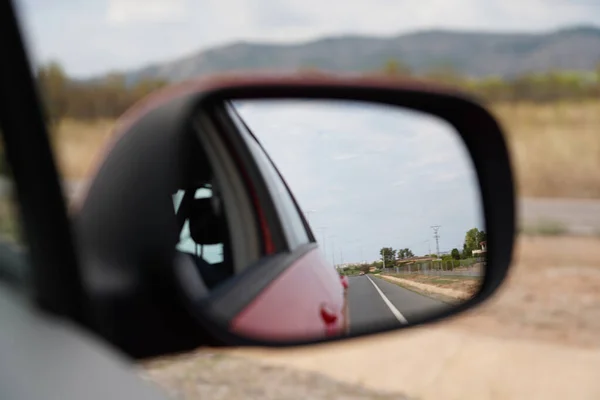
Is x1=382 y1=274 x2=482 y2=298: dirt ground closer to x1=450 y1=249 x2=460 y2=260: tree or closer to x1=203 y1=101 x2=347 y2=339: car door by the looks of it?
x1=450 y1=249 x2=460 y2=260: tree

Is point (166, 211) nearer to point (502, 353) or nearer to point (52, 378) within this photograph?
point (52, 378)

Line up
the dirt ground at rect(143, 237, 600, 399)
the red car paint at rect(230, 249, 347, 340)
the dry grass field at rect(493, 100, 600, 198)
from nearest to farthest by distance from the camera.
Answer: the red car paint at rect(230, 249, 347, 340), the dirt ground at rect(143, 237, 600, 399), the dry grass field at rect(493, 100, 600, 198)

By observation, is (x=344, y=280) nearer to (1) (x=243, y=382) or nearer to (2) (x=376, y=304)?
(2) (x=376, y=304)

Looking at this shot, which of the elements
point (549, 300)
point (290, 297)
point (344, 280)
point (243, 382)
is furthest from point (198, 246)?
point (549, 300)

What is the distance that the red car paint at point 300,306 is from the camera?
1533mm

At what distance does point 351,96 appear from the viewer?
197cm

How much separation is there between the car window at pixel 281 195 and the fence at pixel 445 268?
0.27 meters

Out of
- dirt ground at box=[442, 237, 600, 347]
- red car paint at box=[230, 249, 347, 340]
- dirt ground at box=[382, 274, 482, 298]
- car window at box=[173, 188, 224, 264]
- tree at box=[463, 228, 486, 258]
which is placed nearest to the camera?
car window at box=[173, 188, 224, 264]

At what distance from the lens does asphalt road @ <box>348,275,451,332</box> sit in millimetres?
1822

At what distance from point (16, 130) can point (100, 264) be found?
274 millimetres

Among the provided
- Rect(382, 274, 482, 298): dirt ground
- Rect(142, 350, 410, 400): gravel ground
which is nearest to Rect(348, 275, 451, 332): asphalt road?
Rect(382, 274, 482, 298): dirt ground

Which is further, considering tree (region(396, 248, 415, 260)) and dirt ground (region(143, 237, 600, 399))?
dirt ground (region(143, 237, 600, 399))

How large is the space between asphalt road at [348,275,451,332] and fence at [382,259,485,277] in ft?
0.16

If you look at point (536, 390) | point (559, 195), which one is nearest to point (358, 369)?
point (536, 390)
